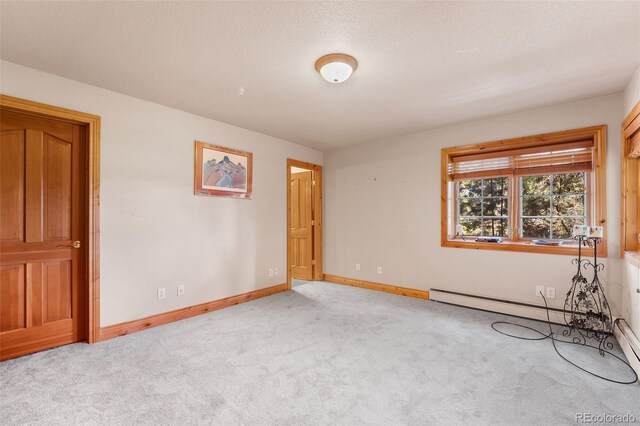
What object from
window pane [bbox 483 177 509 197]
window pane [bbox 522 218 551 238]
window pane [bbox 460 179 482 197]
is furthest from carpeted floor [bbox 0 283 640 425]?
window pane [bbox 460 179 482 197]

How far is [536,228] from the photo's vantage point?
3.52 metres

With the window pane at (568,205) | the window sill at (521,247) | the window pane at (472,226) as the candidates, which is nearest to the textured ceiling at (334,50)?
the window pane at (568,205)

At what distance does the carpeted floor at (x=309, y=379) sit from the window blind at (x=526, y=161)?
178 centimetres

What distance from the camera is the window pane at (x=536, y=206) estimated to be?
3.45 meters

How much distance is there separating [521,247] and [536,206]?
1.80ft

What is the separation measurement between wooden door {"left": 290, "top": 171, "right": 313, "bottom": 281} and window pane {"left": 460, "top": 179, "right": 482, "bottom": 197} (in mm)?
2528

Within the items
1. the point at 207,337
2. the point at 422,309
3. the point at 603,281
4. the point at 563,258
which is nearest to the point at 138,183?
the point at 207,337

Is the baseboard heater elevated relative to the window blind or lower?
lower

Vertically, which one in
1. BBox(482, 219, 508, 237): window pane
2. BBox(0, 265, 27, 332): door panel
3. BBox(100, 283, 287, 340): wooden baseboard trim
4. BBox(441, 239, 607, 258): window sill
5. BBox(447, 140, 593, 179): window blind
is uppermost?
BBox(447, 140, 593, 179): window blind

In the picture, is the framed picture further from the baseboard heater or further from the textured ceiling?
the baseboard heater

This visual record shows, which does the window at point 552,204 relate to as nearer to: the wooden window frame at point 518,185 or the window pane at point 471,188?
the wooden window frame at point 518,185

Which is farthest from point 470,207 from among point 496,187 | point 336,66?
point 336,66

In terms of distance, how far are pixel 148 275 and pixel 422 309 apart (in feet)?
10.6

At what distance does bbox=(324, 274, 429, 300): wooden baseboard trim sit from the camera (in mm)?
4205
